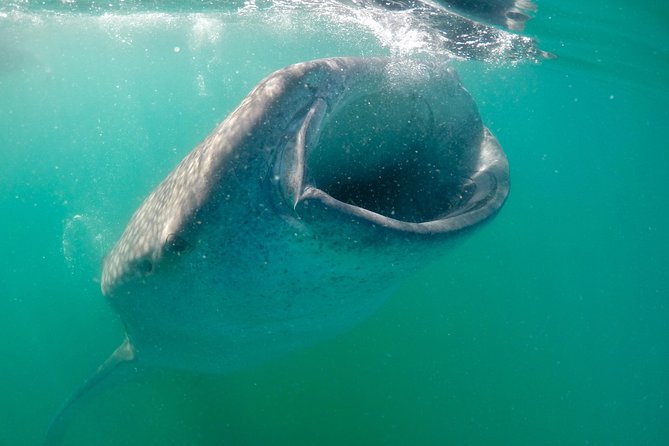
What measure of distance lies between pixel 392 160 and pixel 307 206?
1370 millimetres

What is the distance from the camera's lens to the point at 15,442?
885 centimetres

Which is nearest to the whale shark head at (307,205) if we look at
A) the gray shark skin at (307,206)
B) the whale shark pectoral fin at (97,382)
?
the gray shark skin at (307,206)

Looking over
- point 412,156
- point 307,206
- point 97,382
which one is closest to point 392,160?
point 412,156

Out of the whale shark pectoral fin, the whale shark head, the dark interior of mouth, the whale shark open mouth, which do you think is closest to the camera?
the whale shark head

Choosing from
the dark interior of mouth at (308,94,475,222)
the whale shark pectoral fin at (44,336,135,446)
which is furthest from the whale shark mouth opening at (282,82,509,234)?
the whale shark pectoral fin at (44,336,135,446)

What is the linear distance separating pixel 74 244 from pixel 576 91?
24315 millimetres

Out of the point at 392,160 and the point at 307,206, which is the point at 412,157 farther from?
the point at 307,206

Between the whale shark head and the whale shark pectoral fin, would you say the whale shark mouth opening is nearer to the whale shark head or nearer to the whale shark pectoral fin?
the whale shark head

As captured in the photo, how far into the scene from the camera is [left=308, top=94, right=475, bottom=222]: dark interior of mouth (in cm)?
238

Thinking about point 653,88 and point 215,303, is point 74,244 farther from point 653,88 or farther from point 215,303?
point 653,88

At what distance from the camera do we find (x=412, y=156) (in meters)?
2.72

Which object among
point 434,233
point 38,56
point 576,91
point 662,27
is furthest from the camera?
point 38,56

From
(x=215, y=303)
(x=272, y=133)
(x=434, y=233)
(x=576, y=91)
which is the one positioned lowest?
(x=576, y=91)

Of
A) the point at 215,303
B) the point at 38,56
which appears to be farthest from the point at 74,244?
the point at 215,303
